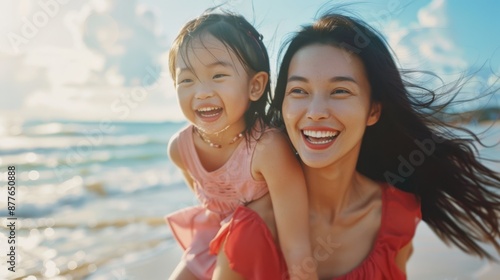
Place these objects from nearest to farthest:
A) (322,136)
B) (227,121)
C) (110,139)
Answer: (322,136) → (227,121) → (110,139)

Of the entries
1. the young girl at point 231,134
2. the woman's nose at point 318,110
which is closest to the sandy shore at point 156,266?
the young girl at point 231,134

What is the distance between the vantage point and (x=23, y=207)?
8.79 metres

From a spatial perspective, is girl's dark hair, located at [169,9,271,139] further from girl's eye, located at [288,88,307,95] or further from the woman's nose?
the woman's nose

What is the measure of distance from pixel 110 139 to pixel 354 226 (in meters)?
15.4

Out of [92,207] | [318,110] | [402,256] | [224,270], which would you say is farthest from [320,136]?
[92,207]

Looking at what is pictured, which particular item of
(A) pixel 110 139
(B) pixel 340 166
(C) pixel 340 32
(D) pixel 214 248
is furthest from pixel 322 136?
(A) pixel 110 139

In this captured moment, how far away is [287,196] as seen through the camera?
2846 mm

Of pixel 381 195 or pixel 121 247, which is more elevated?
pixel 121 247

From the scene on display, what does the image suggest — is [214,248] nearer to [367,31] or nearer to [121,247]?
[367,31]

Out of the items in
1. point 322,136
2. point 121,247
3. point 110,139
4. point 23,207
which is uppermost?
point 110,139

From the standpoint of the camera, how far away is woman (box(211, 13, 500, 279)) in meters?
2.73

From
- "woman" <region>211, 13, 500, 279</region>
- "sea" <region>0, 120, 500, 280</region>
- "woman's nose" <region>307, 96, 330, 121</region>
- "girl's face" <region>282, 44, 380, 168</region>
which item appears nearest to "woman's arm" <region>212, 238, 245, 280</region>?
"woman" <region>211, 13, 500, 279</region>

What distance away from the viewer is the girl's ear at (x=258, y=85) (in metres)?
3.06

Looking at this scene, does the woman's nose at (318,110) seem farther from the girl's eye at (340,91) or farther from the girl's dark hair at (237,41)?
the girl's dark hair at (237,41)
